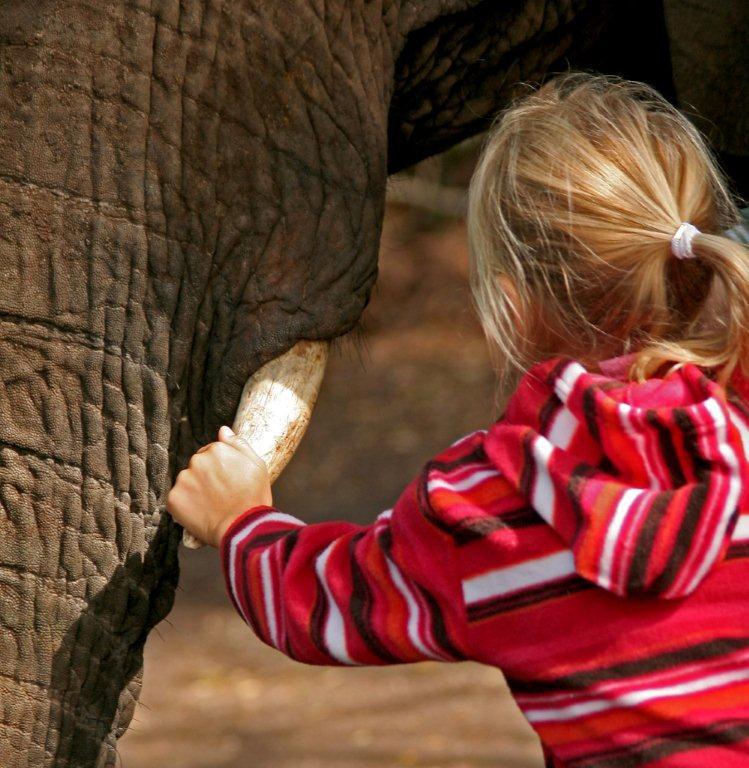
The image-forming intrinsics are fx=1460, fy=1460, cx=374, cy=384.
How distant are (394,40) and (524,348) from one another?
1.81ft

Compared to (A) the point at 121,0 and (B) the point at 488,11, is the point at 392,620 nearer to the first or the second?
(A) the point at 121,0

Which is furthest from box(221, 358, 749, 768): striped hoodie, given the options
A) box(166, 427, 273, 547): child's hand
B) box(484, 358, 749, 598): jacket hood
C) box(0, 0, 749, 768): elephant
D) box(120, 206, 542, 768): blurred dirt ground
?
box(120, 206, 542, 768): blurred dirt ground

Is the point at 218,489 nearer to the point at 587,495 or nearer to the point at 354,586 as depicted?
the point at 354,586

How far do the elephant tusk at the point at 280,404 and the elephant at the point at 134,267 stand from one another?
15 mm

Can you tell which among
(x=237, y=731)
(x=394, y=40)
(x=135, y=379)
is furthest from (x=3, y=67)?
(x=237, y=731)

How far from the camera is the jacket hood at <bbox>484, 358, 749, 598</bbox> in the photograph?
36.6 inches

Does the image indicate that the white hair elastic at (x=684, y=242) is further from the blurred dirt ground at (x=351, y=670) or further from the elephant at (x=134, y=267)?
the blurred dirt ground at (x=351, y=670)

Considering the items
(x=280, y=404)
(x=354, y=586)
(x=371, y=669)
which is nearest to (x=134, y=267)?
(x=280, y=404)

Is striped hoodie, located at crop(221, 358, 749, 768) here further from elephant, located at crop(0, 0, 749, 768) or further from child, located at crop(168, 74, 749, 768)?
elephant, located at crop(0, 0, 749, 768)

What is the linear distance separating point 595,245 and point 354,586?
0.99ft

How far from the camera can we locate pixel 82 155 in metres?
1.29

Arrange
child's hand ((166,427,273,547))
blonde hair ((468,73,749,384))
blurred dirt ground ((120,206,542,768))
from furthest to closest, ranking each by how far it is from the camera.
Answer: blurred dirt ground ((120,206,542,768)) < child's hand ((166,427,273,547)) < blonde hair ((468,73,749,384))

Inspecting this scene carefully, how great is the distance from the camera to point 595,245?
3.42 feet

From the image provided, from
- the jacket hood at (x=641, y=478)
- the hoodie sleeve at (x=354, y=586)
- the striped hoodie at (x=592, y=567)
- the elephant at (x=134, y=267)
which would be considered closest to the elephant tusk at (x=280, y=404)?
the elephant at (x=134, y=267)
